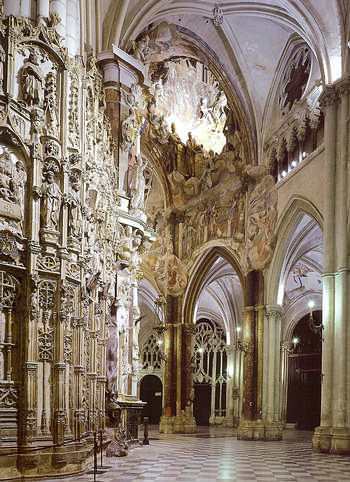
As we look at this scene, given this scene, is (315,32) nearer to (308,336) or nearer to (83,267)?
(83,267)

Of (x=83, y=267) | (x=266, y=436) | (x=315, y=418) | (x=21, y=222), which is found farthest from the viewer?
(x=315, y=418)

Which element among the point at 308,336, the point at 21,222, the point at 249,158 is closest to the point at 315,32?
the point at 249,158

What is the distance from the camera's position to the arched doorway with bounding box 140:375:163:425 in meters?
37.8

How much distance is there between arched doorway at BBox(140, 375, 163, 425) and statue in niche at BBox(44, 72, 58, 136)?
27.3 m

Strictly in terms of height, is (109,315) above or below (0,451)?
above

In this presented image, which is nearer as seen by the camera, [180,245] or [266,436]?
[266,436]

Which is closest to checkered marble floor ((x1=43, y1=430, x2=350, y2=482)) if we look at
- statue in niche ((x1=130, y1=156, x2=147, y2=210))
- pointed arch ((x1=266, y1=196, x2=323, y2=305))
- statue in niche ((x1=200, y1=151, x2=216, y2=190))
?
statue in niche ((x1=130, y1=156, x2=147, y2=210))

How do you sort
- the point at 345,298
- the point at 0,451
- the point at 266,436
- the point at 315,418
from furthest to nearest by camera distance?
the point at 315,418
the point at 266,436
the point at 345,298
the point at 0,451

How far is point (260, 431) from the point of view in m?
23.2

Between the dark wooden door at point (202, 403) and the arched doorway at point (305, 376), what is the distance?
4.22 meters

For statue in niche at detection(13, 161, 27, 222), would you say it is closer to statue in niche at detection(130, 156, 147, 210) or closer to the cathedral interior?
the cathedral interior

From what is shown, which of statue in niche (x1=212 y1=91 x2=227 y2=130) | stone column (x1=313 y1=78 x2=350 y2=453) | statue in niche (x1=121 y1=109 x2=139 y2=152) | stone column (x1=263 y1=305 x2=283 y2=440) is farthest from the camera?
statue in niche (x1=212 y1=91 x2=227 y2=130)

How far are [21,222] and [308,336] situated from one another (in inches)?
1009

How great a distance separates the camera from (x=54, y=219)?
11.8 metres
